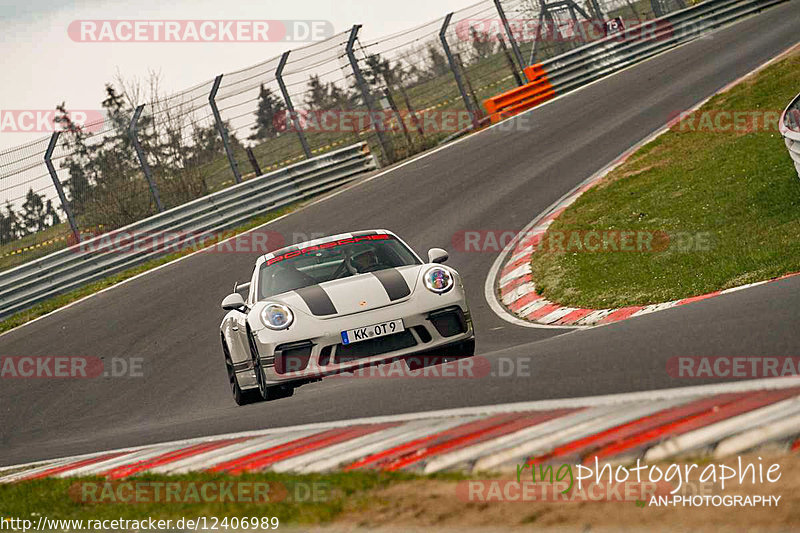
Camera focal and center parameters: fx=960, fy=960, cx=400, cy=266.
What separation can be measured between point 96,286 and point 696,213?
11.7 metres

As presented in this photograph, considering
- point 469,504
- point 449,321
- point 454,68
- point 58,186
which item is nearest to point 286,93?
point 454,68

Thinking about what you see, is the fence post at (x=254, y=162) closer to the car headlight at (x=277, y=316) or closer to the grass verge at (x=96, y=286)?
the grass verge at (x=96, y=286)

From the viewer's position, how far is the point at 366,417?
5754 millimetres

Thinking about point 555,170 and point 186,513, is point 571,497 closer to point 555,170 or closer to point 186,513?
point 186,513

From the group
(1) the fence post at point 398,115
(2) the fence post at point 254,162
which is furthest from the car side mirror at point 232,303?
(1) the fence post at point 398,115

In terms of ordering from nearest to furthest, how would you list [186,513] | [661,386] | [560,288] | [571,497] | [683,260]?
→ [571,497] → [186,513] → [661,386] → [683,260] → [560,288]

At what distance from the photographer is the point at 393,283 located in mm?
8266

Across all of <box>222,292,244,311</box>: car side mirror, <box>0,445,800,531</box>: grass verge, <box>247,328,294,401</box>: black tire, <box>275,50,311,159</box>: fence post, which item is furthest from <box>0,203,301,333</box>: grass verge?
<box>0,445,800,531</box>: grass verge

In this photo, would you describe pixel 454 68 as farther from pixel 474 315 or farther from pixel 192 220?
pixel 474 315

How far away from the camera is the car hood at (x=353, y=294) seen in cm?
801

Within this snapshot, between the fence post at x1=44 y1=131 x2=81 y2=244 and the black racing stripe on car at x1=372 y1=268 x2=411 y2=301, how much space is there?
13.1m

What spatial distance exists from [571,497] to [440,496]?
1.76 feet

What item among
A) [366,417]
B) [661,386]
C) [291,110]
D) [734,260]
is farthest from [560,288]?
[291,110]

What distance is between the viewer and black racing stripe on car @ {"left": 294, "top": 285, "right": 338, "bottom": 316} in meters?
8.00
